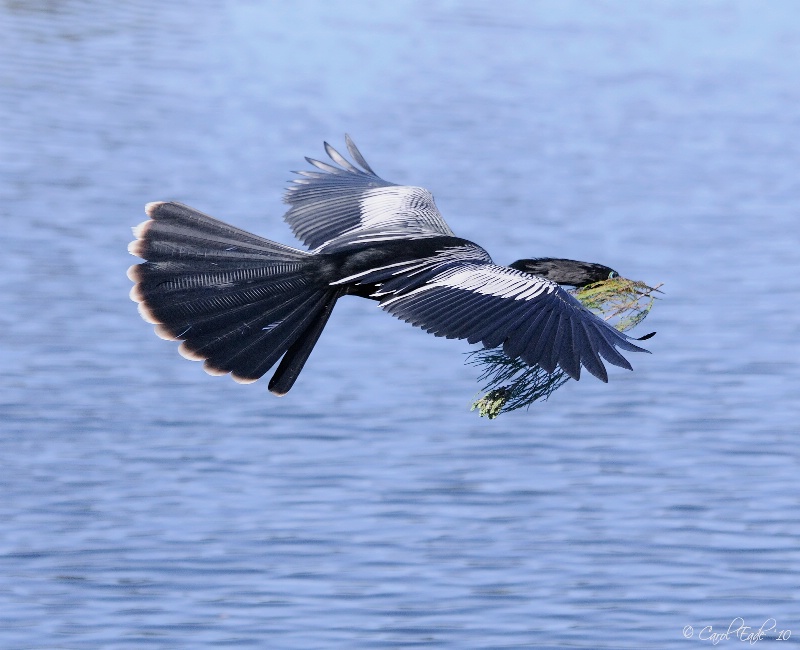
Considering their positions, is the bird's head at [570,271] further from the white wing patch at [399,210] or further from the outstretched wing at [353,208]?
the white wing patch at [399,210]

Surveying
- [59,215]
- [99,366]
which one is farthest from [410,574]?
[59,215]

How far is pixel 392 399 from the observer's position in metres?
8.32

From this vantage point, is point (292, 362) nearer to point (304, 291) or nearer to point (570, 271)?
point (304, 291)

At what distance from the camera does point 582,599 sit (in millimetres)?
6258

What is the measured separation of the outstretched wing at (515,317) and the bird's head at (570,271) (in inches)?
2.5

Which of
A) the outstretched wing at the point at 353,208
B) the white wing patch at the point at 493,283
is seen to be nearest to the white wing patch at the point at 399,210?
the outstretched wing at the point at 353,208

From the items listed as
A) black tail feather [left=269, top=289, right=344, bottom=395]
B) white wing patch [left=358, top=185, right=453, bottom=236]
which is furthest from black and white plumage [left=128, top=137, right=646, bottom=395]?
white wing patch [left=358, top=185, right=453, bottom=236]

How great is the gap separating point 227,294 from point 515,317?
1.05m

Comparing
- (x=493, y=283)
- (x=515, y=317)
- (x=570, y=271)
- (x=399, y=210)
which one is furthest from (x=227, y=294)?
(x=399, y=210)

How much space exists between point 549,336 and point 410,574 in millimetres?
1718

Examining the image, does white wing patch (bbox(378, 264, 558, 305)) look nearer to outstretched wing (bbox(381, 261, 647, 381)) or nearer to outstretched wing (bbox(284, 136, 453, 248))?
outstretched wing (bbox(381, 261, 647, 381))

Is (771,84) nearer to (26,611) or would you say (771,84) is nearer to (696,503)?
(696,503)

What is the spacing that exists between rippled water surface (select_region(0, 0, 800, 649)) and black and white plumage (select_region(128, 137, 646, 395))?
3.90 feet

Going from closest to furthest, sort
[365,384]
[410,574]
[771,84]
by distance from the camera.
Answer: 1. [410,574]
2. [365,384]
3. [771,84]
